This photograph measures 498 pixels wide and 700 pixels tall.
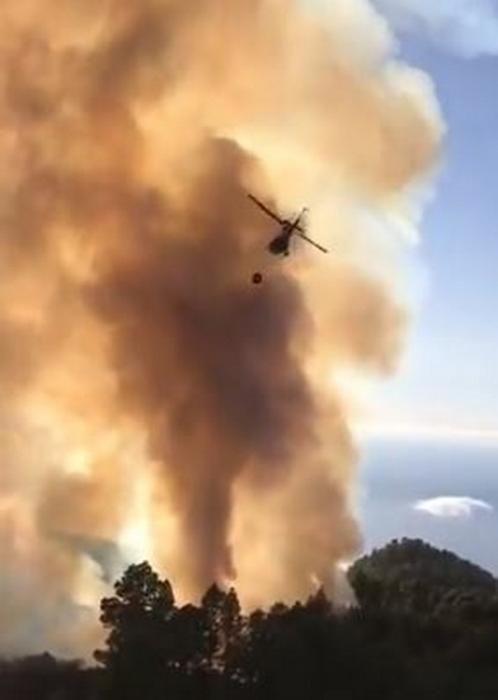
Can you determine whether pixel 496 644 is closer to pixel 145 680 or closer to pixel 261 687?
pixel 261 687

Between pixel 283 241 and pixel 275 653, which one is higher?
pixel 283 241

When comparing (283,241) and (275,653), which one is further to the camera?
(283,241)

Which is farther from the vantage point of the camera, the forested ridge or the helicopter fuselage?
the helicopter fuselage

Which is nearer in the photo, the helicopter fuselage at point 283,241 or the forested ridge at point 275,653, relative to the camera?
the forested ridge at point 275,653

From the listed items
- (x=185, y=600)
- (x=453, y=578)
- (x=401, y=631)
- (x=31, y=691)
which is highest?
(x=453, y=578)

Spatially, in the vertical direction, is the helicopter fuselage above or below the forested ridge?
above

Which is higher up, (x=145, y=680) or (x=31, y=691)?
(x=31, y=691)

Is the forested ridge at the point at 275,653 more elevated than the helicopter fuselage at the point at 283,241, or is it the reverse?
the helicopter fuselage at the point at 283,241

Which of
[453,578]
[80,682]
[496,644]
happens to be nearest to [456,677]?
[496,644]
